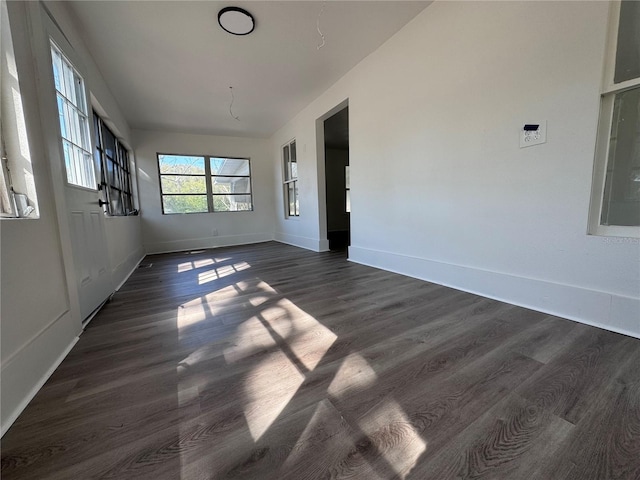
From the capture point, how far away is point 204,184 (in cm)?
571

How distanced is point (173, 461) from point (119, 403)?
1.54 feet

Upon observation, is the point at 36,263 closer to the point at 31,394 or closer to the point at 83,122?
the point at 31,394

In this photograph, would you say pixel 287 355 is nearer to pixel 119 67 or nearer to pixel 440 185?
pixel 440 185

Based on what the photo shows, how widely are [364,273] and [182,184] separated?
461 cm

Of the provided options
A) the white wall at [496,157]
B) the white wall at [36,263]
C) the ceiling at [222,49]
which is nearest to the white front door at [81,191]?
the white wall at [36,263]

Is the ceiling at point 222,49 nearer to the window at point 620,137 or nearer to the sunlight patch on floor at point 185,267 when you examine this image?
the window at point 620,137

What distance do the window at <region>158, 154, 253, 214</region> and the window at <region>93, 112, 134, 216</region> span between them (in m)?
0.68

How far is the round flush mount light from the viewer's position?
2207 mm

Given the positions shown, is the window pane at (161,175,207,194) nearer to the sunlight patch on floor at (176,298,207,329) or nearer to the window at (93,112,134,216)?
the window at (93,112,134,216)

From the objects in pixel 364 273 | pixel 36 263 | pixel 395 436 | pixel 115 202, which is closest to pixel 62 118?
pixel 36 263

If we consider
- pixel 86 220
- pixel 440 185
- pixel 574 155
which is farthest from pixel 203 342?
pixel 574 155

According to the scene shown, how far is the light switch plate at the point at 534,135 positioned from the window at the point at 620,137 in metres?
0.26

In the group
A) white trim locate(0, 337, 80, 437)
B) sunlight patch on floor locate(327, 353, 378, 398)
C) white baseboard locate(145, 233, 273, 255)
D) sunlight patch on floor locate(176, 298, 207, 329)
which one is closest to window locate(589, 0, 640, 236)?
sunlight patch on floor locate(327, 353, 378, 398)

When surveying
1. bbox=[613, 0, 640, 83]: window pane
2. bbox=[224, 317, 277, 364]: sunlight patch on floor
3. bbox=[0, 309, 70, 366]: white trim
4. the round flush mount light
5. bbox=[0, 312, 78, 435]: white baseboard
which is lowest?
bbox=[224, 317, 277, 364]: sunlight patch on floor
